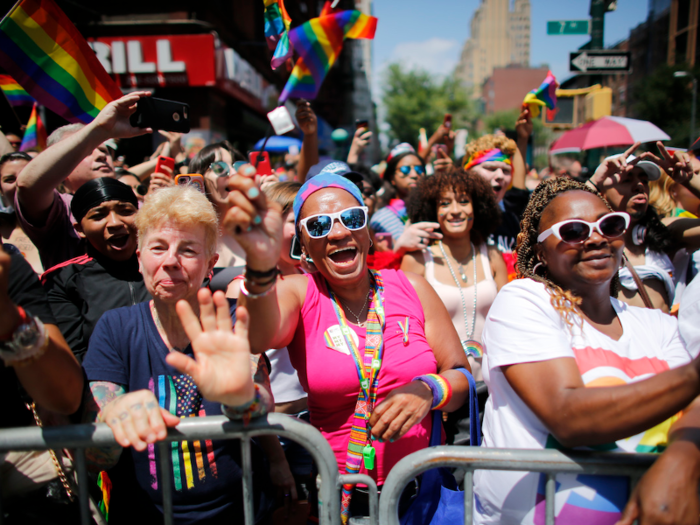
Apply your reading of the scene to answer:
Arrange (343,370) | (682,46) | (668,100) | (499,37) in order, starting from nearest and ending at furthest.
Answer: (343,370) → (668,100) → (682,46) → (499,37)

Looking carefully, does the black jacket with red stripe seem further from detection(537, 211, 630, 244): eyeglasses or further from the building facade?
the building facade

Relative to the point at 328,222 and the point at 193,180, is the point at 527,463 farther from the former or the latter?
the point at 193,180

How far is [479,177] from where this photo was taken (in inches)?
144

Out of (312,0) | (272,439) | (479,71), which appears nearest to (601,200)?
(272,439)

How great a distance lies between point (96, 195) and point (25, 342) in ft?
4.71

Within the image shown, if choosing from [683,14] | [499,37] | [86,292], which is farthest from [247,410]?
[499,37]

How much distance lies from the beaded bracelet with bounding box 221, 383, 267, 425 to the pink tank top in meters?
0.40

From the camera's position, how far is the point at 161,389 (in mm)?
1729

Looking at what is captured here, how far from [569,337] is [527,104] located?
3.59 meters

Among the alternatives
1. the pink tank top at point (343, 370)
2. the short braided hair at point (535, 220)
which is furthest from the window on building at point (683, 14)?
the pink tank top at point (343, 370)

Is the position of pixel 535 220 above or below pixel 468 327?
above

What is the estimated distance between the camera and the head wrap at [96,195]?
2.51 metres

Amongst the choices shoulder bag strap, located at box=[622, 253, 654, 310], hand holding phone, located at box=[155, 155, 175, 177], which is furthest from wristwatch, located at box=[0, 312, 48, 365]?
shoulder bag strap, located at box=[622, 253, 654, 310]

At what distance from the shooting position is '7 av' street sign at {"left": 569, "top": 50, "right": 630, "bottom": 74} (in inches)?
253
